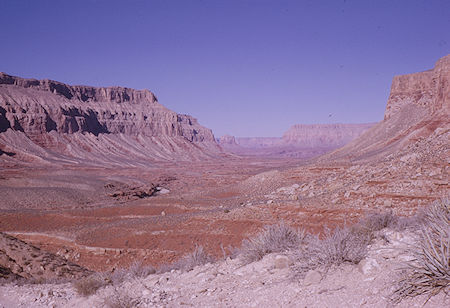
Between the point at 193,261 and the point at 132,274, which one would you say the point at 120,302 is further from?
the point at 193,261

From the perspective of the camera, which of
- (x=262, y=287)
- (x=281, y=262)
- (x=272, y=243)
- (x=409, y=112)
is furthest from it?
(x=409, y=112)

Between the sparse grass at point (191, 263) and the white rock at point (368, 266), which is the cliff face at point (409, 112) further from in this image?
the white rock at point (368, 266)

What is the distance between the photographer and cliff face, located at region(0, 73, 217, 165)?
76.9m

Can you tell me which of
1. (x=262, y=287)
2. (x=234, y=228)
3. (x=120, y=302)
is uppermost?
(x=262, y=287)

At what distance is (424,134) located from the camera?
29094 millimetres

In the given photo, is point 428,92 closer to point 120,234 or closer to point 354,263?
point 120,234

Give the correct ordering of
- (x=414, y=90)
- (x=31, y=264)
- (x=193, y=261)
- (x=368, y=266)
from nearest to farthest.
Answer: (x=368, y=266)
(x=193, y=261)
(x=31, y=264)
(x=414, y=90)

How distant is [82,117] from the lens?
9300cm

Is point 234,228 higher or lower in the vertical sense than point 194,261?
lower

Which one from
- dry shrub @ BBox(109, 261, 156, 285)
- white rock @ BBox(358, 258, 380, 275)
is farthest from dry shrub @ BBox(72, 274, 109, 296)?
white rock @ BBox(358, 258, 380, 275)

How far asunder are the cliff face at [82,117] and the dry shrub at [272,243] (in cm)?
7626

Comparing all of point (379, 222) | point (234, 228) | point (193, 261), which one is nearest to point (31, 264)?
point (193, 261)

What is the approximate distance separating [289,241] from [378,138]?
43.2 meters

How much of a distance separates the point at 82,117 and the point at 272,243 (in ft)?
319
